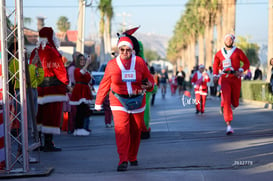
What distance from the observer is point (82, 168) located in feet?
26.2

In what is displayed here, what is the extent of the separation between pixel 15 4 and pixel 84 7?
22503 millimetres

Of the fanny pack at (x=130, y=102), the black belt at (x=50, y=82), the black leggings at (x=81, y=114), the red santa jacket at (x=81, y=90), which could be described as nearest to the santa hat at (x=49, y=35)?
the black belt at (x=50, y=82)

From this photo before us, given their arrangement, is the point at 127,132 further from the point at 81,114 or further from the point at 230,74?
the point at 81,114

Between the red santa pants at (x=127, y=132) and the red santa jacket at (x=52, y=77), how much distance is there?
83.9 inches

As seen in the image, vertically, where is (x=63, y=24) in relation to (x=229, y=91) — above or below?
above

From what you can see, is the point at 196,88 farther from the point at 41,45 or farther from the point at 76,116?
the point at 41,45

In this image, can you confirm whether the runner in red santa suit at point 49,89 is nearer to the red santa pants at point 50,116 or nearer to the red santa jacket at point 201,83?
the red santa pants at point 50,116

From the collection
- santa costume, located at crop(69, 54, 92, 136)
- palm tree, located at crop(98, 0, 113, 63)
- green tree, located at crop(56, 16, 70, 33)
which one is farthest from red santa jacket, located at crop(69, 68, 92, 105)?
green tree, located at crop(56, 16, 70, 33)

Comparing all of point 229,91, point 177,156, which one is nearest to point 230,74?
point 229,91

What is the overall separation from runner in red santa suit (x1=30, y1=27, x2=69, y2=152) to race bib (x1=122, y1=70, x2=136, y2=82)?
2233mm

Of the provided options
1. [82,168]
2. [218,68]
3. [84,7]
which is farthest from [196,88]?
[84,7]

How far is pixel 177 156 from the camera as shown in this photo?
8789 millimetres

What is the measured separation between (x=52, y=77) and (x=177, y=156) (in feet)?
8.81

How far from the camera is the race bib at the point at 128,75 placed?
7.68 metres
